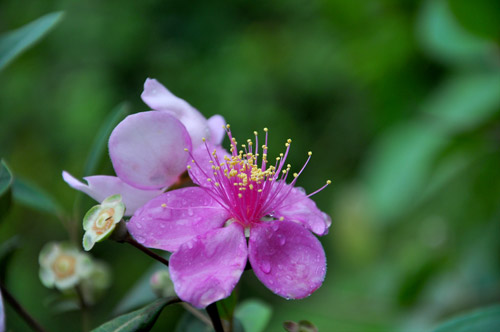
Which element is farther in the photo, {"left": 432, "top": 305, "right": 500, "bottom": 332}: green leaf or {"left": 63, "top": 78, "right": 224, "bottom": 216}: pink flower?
{"left": 432, "top": 305, "right": 500, "bottom": 332}: green leaf

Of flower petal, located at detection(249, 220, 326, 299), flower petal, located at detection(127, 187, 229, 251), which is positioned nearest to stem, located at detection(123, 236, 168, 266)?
flower petal, located at detection(127, 187, 229, 251)

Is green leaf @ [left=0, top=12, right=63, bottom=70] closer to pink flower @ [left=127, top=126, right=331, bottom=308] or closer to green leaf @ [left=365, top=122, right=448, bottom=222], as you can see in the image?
pink flower @ [left=127, top=126, right=331, bottom=308]

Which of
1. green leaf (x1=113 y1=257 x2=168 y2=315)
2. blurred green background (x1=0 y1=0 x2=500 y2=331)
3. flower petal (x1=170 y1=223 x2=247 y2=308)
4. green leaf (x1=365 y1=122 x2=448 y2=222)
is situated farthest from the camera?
green leaf (x1=365 y1=122 x2=448 y2=222)

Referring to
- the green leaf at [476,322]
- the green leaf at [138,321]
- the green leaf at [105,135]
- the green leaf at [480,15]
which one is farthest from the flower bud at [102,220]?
the green leaf at [480,15]

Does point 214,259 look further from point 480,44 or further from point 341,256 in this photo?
point 341,256

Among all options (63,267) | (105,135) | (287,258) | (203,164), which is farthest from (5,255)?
(287,258)

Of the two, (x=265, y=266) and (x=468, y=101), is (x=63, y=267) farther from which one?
(x=468, y=101)
